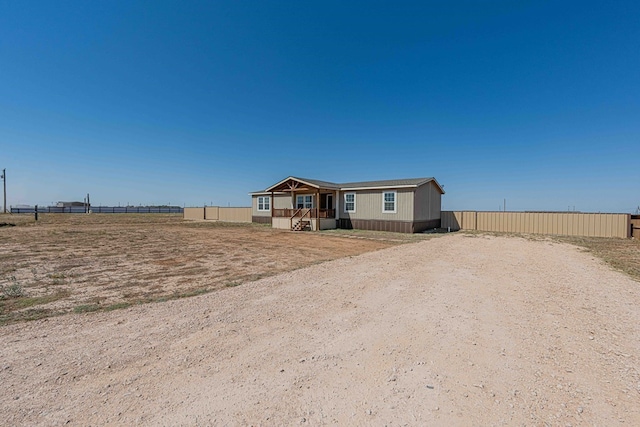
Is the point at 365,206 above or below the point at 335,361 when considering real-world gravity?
above

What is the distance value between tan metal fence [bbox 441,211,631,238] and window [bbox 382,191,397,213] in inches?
224

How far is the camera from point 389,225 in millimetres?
18172

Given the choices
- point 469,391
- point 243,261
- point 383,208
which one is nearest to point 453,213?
point 383,208

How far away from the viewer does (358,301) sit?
459cm

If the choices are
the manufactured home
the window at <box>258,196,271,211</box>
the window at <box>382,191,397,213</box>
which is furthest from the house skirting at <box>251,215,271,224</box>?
the window at <box>382,191,397,213</box>

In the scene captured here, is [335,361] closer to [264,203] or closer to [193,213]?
[264,203]

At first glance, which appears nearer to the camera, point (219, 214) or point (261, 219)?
point (261, 219)

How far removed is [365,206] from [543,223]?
36.7ft

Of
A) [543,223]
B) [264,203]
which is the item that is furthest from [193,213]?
[543,223]

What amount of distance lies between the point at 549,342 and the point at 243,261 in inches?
267

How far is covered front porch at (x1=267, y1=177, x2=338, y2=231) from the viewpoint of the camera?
62.8 ft

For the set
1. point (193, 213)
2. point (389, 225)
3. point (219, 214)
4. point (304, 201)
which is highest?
point (304, 201)

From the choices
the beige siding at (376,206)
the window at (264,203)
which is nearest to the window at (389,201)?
the beige siding at (376,206)

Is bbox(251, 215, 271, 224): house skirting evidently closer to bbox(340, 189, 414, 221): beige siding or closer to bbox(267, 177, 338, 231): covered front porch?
bbox(267, 177, 338, 231): covered front porch
